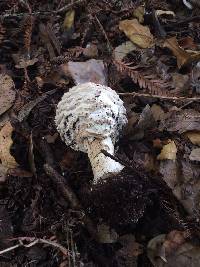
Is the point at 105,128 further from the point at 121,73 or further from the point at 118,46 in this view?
the point at 118,46

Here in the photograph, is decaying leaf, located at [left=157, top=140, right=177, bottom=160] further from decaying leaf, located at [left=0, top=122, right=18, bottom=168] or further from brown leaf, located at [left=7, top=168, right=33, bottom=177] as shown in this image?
decaying leaf, located at [left=0, top=122, right=18, bottom=168]

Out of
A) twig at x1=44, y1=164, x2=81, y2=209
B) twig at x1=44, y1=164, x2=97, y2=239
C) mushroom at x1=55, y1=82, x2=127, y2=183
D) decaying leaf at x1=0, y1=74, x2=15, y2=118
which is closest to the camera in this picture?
twig at x1=44, y1=164, x2=97, y2=239

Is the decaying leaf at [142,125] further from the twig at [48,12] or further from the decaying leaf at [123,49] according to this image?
the twig at [48,12]

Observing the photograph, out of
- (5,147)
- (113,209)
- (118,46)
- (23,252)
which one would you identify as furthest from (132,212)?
(118,46)

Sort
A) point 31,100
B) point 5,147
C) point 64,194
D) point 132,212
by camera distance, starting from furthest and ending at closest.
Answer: point 31,100, point 5,147, point 64,194, point 132,212

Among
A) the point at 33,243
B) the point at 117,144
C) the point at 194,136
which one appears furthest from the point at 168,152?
the point at 33,243

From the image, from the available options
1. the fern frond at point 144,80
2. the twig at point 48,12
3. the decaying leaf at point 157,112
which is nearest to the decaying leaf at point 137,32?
the fern frond at point 144,80

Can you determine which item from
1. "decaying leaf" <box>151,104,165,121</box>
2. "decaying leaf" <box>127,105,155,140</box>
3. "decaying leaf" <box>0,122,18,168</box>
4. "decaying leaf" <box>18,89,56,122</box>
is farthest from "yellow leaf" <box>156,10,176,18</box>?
"decaying leaf" <box>0,122,18,168</box>
